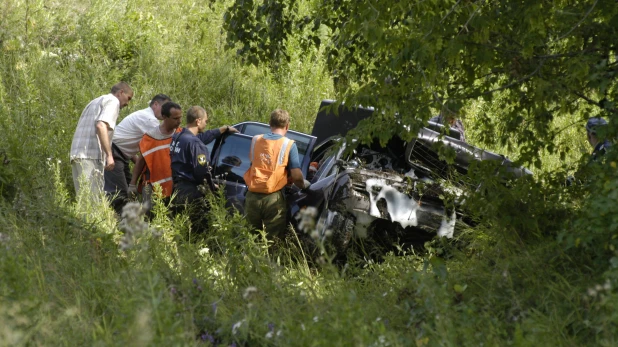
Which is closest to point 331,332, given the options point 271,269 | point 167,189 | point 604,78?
point 271,269

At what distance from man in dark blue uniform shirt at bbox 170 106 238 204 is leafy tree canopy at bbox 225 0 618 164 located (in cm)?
259

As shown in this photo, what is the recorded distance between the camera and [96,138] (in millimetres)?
9289

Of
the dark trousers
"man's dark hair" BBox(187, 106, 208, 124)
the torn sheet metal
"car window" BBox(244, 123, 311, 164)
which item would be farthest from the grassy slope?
"car window" BBox(244, 123, 311, 164)

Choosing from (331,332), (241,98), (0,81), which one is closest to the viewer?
(331,332)

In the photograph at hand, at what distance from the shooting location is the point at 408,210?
738 centimetres

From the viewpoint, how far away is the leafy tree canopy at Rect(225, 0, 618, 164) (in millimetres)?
5793

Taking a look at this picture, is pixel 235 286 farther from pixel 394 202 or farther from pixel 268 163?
pixel 268 163

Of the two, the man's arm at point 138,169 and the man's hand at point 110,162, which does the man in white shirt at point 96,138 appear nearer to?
the man's hand at point 110,162

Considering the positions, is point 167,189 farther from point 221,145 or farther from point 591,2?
point 591,2

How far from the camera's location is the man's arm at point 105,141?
902cm

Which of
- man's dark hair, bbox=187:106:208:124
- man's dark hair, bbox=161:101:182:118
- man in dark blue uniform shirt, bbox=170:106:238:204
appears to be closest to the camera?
man in dark blue uniform shirt, bbox=170:106:238:204

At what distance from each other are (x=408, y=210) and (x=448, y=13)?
2.05 meters

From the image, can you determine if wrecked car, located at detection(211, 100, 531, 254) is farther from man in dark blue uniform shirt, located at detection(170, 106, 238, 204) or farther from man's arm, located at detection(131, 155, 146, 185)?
man's arm, located at detection(131, 155, 146, 185)

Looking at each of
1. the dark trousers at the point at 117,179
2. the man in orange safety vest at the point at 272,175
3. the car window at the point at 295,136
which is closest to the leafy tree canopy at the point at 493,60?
the man in orange safety vest at the point at 272,175
